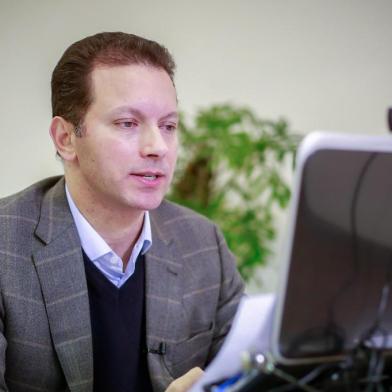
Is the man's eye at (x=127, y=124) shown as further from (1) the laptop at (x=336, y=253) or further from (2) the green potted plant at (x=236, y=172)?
(2) the green potted plant at (x=236, y=172)

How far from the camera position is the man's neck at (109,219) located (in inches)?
52.4

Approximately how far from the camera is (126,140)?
4.00ft

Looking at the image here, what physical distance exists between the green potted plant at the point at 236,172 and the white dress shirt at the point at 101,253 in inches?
40.9

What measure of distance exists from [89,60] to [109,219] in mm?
347

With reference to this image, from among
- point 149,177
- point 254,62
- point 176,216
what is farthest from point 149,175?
point 254,62

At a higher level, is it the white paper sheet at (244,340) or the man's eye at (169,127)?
the man's eye at (169,127)

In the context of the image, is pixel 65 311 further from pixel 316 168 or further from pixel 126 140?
pixel 316 168

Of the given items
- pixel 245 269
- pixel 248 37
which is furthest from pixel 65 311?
pixel 248 37

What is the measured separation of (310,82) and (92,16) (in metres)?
1.14

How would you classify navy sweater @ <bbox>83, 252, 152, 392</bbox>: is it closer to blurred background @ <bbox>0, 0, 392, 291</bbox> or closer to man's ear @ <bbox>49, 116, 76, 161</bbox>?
man's ear @ <bbox>49, 116, 76, 161</bbox>

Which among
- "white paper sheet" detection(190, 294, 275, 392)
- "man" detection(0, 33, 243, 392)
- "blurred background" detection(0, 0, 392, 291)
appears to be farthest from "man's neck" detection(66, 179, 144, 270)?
"blurred background" detection(0, 0, 392, 291)

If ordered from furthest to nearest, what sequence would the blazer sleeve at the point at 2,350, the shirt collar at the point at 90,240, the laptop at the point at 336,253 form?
the shirt collar at the point at 90,240 → the blazer sleeve at the point at 2,350 → the laptop at the point at 336,253

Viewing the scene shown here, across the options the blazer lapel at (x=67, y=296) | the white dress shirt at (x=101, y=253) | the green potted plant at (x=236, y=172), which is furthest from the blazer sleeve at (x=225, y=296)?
the green potted plant at (x=236, y=172)

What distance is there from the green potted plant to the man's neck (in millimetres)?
1023
